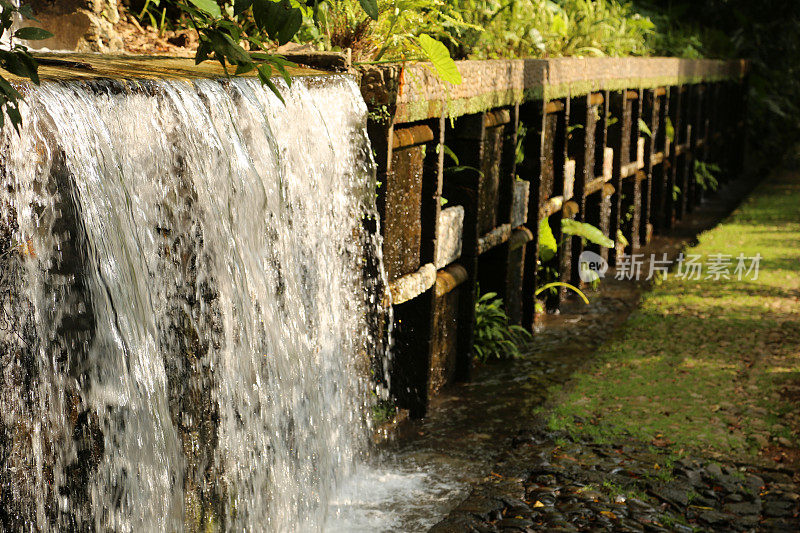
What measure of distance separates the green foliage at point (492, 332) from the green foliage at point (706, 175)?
24.8ft

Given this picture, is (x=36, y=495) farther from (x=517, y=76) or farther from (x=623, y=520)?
(x=517, y=76)

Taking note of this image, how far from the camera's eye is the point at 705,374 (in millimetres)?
6121

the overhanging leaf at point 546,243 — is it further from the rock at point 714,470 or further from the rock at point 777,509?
→ the rock at point 777,509

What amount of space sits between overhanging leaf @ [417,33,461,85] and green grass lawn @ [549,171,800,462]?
1.97 meters

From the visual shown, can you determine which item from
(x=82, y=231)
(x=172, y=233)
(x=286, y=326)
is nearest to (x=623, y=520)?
(x=286, y=326)

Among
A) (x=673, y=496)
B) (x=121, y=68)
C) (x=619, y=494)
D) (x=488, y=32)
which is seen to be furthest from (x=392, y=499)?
(x=488, y=32)

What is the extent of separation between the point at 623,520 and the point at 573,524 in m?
0.23

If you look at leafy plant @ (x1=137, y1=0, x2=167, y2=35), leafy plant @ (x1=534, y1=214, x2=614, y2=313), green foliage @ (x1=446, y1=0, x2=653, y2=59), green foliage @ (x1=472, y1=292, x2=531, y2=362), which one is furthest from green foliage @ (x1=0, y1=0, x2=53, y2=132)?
leafy plant @ (x1=534, y1=214, x2=614, y2=313)

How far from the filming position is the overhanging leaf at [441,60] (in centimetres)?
445

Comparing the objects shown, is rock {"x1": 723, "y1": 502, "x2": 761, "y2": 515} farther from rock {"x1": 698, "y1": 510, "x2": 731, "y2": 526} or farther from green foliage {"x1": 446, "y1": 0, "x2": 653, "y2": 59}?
green foliage {"x1": 446, "y1": 0, "x2": 653, "y2": 59}

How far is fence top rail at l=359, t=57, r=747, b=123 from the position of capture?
4293mm

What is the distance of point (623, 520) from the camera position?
4164 mm

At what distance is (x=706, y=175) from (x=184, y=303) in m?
12.1

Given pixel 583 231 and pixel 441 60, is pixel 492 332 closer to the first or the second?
pixel 583 231
